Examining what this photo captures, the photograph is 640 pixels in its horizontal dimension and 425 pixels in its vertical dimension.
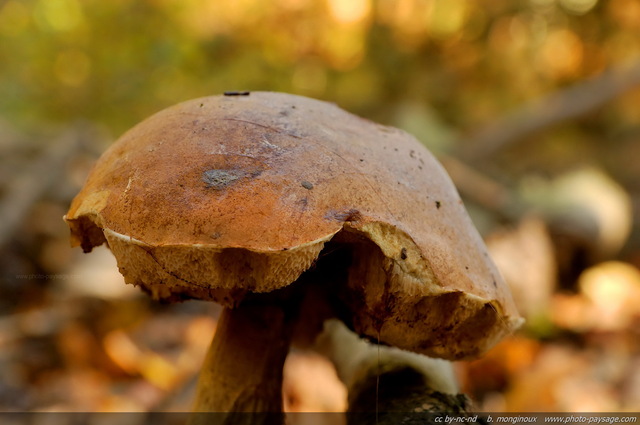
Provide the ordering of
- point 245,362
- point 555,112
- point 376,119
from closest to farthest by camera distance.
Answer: point 245,362 < point 555,112 < point 376,119

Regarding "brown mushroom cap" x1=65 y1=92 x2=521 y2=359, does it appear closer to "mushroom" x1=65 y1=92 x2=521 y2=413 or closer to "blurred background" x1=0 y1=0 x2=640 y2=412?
"mushroom" x1=65 y1=92 x2=521 y2=413

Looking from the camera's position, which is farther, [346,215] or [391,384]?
[391,384]

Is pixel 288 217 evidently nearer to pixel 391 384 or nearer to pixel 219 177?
pixel 219 177

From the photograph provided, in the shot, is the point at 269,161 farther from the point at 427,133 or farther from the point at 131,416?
the point at 427,133

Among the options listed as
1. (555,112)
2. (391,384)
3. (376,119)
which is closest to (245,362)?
(391,384)

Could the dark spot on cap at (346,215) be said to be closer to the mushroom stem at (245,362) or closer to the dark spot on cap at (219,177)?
the dark spot on cap at (219,177)

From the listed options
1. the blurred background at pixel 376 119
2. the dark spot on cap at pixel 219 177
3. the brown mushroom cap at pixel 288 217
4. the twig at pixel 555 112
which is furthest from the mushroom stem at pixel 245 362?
the twig at pixel 555 112
